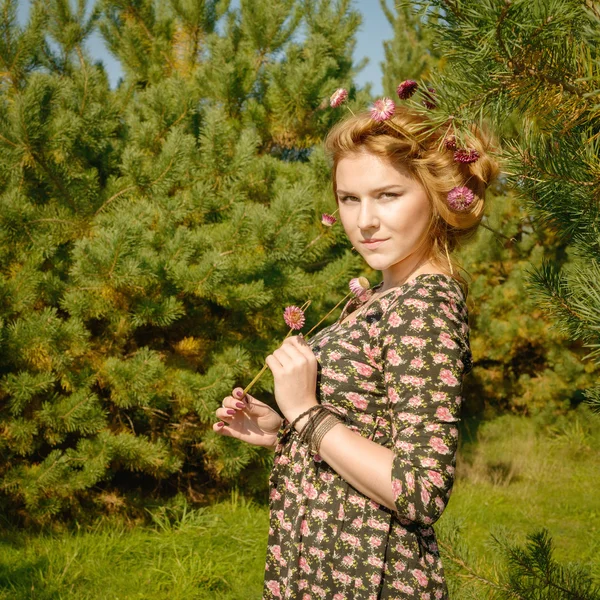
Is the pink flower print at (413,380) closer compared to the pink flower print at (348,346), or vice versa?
the pink flower print at (413,380)

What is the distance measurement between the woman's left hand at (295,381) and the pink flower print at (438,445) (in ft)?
0.85

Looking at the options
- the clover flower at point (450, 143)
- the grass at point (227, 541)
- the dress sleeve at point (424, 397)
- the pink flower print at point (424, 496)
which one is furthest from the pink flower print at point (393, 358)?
the grass at point (227, 541)

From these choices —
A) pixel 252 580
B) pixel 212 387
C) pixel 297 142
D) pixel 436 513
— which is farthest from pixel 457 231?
pixel 297 142

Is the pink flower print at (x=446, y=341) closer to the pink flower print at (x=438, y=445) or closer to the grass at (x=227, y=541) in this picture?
the pink flower print at (x=438, y=445)

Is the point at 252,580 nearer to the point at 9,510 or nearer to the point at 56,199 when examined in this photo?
the point at 9,510

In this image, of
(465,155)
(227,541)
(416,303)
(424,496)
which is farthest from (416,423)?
(227,541)

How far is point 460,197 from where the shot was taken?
1.22 m

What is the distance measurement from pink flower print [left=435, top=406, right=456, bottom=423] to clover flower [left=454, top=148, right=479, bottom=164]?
0.51 m

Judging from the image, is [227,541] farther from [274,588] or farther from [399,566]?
[399,566]

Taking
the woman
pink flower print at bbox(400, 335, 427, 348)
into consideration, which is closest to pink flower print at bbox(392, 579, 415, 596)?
the woman

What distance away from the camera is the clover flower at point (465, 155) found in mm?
1175

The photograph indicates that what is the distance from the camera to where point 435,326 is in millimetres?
1053

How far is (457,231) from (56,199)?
7.45 ft

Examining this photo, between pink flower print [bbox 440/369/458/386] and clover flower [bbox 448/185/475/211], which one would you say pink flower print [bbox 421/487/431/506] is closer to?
pink flower print [bbox 440/369/458/386]
